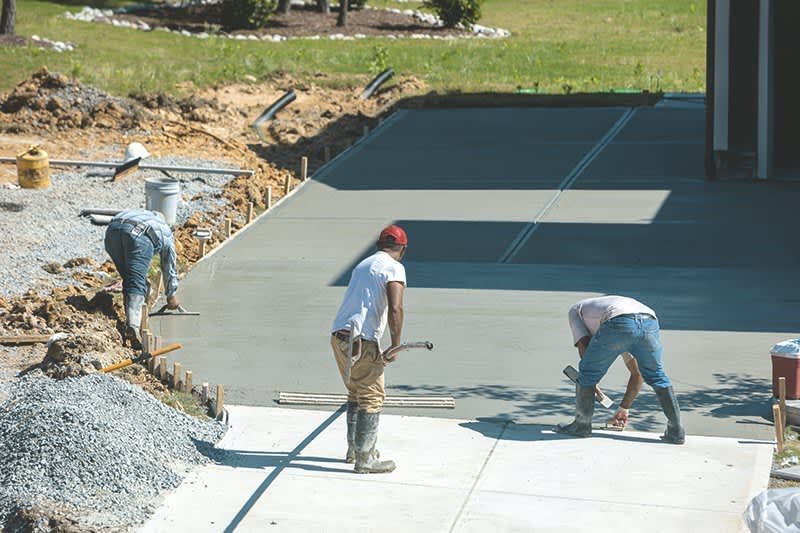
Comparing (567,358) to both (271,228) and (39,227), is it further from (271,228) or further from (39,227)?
(39,227)

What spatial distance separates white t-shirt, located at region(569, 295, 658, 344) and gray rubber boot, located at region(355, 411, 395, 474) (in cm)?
177

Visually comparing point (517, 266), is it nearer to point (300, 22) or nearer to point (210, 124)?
point (210, 124)

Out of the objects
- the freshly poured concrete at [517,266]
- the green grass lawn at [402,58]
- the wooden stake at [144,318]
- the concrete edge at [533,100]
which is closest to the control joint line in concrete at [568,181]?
the freshly poured concrete at [517,266]

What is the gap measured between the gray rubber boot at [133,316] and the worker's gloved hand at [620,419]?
4954mm

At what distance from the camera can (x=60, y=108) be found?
960 inches

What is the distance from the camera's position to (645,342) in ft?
33.1

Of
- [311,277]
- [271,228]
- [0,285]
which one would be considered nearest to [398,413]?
[311,277]

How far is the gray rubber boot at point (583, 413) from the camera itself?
10453mm

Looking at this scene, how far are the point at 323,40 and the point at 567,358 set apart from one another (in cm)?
2454

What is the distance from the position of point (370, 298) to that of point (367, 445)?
1.07m

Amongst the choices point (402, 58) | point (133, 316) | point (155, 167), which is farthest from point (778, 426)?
point (402, 58)

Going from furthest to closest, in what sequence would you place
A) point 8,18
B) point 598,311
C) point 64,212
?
point 8,18, point 64,212, point 598,311

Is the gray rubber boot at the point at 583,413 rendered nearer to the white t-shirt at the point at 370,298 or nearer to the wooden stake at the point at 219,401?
the white t-shirt at the point at 370,298

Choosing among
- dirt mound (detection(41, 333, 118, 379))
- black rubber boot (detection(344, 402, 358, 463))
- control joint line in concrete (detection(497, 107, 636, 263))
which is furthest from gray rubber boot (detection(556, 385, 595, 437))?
control joint line in concrete (detection(497, 107, 636, 263))
